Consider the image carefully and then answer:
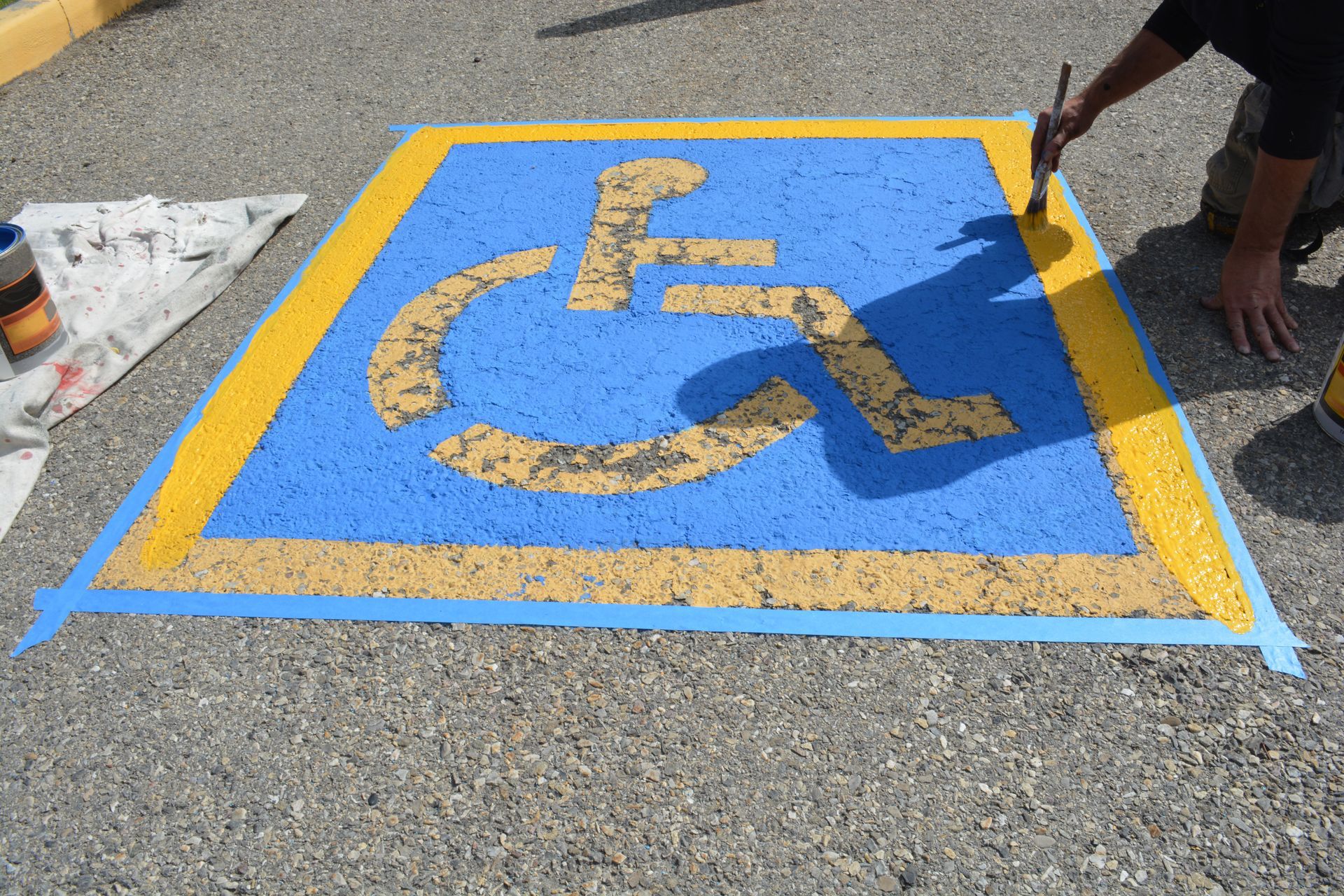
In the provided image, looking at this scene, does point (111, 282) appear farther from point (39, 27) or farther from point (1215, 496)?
point (1215, 496)

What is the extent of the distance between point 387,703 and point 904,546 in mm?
1381

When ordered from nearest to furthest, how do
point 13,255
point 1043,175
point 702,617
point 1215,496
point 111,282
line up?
point 702,617 → point 1215,496 → point 13,255 → point 1043,175 → point 111,282

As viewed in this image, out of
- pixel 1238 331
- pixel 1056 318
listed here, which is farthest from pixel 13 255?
pixel 1238 331

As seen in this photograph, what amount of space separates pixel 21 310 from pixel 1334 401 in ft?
14.1

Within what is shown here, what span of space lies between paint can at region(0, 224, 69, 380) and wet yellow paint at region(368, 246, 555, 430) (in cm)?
124

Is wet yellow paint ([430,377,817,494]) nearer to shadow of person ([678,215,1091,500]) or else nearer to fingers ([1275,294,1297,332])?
shadow of person ([678,215,1091,500])

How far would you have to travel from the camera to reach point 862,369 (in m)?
3.10

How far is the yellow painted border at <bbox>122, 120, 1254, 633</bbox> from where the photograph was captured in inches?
100

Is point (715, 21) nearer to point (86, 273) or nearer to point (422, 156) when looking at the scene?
point (422, 156)

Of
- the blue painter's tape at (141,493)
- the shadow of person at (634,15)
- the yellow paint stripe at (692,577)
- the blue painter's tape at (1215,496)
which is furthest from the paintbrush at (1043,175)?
the shadow of person at (634,15)

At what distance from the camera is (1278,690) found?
2.13 m

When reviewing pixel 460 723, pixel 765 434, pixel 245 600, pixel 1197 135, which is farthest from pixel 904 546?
pixel 1197 135

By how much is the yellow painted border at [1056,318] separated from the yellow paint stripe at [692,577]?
5 centimetres

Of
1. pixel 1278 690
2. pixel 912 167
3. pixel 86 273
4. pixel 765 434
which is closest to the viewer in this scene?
pixel 1278 690
